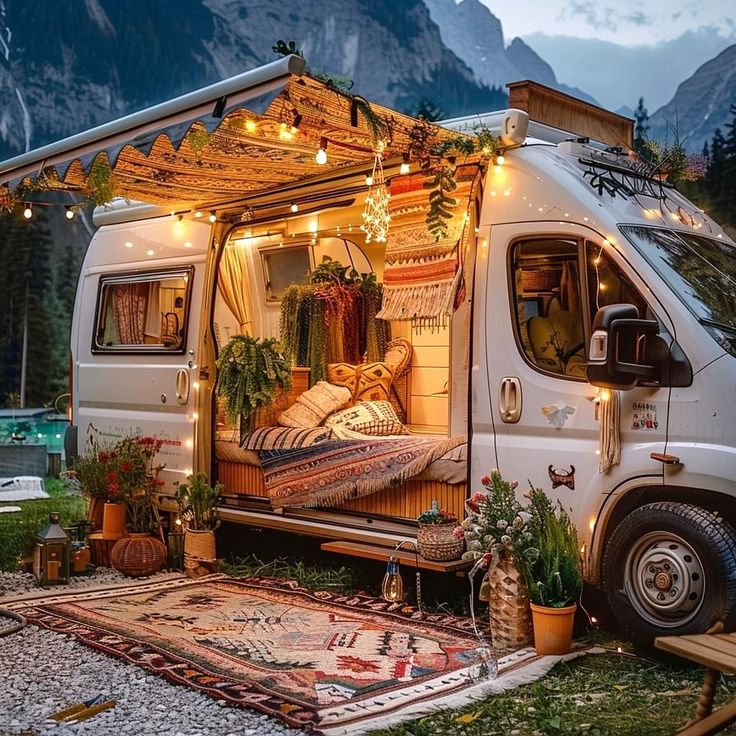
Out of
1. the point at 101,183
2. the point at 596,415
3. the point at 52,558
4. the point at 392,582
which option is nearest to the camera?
the point at 596,415

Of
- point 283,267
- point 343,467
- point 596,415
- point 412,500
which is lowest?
point 412,500

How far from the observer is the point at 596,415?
5.22 metres

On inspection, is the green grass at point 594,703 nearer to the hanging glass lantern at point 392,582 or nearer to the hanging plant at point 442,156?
the hanging glass lantern at point 392,582

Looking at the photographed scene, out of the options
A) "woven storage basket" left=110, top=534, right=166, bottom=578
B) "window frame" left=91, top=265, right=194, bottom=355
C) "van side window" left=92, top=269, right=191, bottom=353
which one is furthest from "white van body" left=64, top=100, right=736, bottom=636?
"van side window" left=92, top=269, right=191, bottom=353

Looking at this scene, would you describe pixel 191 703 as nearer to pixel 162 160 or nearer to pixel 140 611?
pixel 140 611

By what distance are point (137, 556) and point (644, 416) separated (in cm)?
381

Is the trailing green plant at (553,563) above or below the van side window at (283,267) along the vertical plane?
below

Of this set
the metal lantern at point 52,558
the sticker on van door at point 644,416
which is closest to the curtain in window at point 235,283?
the metal lantern at point 52,558

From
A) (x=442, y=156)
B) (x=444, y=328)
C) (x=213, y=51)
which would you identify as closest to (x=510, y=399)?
(x=442, y=156)

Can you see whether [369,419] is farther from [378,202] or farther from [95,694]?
[95,694]

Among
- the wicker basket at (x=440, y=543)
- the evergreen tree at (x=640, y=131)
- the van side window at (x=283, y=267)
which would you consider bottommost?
the wicker basket at (x=440, y=543)

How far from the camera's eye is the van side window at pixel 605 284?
5.18 metres

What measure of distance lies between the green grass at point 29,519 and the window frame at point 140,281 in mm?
1574

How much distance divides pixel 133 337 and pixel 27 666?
12.1 ft
